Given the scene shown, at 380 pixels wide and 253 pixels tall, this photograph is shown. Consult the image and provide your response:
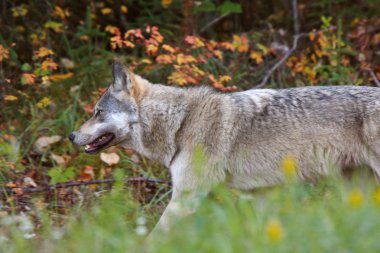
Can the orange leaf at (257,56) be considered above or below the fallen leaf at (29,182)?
above

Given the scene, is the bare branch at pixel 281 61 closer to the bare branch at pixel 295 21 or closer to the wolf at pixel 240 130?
the bare branch at pixel 295 21

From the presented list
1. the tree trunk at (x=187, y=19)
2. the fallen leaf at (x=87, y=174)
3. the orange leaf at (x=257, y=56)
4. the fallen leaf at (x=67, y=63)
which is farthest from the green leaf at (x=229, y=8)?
the fallen leaf at (x=87, y=174)

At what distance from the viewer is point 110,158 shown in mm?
7852

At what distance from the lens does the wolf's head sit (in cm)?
621

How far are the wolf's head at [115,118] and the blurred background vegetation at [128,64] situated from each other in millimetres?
543

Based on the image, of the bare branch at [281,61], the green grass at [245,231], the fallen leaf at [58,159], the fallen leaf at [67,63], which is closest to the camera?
the green grass at [245,231]

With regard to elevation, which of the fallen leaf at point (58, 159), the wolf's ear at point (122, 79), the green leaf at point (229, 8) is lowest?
the fallen leaf at point (58, 159)

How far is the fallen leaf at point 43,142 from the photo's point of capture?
26.7 ft

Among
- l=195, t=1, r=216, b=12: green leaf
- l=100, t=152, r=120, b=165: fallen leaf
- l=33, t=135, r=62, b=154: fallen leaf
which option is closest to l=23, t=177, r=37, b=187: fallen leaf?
l=33, t=135, r=62, b=154: fallen leaf

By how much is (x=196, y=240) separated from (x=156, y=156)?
2.53 metres

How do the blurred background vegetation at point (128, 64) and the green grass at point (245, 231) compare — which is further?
the blurred background vegetation at point (128, 64)

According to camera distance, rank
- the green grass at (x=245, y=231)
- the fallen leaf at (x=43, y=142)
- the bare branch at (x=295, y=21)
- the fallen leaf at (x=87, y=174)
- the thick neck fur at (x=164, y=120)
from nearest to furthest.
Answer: the green grass at (x=245, y=231), the thick neck fur at (x=164, y=120), the fallen leaf at (x=87, y=174), the fallen leaf at (x=43, y=142), the bare branch at (x=295, y=21)

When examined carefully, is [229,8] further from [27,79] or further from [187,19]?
[27,79]

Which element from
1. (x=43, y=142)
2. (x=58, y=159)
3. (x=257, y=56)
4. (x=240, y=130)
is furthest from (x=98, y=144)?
(x=257, y=56)
